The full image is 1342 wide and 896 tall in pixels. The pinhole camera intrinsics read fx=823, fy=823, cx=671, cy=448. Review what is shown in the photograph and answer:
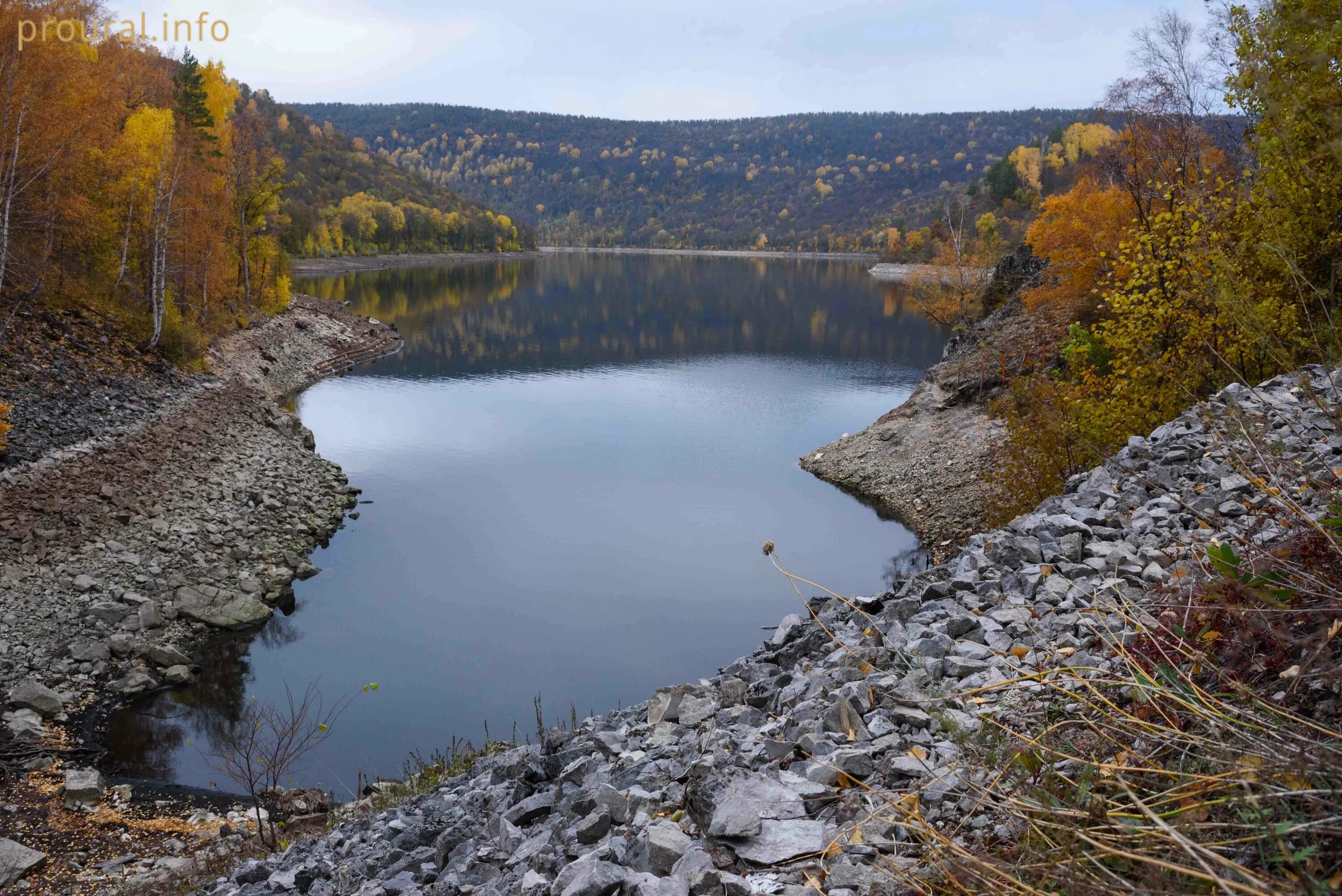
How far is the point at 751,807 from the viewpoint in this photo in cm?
520

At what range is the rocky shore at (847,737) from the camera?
4789mm

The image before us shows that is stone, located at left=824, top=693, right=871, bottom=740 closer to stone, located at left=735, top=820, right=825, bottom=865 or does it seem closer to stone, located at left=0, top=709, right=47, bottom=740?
stone, located at left=735, top=820, right=825, bottom=865

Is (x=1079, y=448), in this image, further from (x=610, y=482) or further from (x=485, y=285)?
(x=485, y=285)

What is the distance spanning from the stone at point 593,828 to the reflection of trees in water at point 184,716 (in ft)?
35.3

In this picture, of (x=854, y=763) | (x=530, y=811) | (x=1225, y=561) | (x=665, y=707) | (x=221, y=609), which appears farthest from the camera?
(x=221, y=609)

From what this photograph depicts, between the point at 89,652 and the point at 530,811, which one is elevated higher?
the point at 530,811

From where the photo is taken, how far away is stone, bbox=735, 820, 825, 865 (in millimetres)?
4738

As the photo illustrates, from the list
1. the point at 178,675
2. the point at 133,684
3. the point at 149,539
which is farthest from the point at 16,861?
the point at 149,539

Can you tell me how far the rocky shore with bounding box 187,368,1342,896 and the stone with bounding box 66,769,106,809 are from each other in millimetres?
4239

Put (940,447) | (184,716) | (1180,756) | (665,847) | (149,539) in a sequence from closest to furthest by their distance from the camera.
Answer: (1180,756)
(665,847)
(184,716)
(149,539)
(940,447)

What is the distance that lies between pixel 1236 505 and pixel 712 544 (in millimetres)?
17248

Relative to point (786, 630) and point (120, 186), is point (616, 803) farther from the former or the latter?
point (120, 186)

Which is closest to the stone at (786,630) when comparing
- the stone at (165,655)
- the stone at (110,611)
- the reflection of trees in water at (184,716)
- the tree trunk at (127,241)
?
the reflection of trees in water at (184,716)

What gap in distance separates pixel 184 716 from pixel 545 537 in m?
11.5
